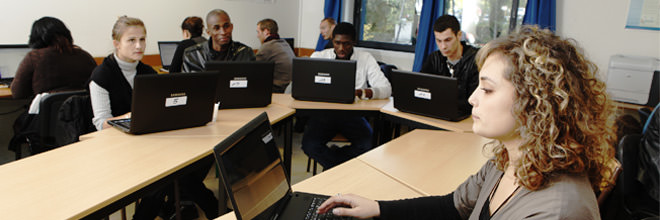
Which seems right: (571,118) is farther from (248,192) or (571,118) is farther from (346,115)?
(346,115)

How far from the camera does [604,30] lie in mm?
3689

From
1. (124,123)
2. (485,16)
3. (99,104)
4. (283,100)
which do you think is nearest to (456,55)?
(283,100)

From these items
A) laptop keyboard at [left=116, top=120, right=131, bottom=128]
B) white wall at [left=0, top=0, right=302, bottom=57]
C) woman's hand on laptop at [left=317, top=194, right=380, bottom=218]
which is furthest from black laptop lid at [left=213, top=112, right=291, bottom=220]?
white wall at [left=0, top=0, right=302, bottom=57]

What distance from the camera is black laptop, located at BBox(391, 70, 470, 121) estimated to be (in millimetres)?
2318

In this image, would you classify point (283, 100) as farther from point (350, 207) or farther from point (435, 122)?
point (350, 207)

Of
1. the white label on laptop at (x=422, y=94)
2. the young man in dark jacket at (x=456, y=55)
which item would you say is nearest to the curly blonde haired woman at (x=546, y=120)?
the white label on laptop at (x=422, y=94)

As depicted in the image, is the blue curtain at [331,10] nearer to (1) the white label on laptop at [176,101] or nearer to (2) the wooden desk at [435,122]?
(2) the wooden desk at [435,122]

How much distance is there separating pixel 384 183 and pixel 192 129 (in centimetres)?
105

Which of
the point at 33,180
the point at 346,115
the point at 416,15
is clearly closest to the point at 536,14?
the point at 416,15

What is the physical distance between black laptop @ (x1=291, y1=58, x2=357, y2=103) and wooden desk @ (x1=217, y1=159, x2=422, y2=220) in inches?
42.1

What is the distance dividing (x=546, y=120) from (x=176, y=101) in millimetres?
1622

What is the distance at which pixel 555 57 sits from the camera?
0.83m

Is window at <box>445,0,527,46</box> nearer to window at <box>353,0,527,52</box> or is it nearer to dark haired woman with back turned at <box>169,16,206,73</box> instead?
window at <box>353,0,527,52</box>

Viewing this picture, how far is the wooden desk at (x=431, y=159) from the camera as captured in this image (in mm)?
1597
